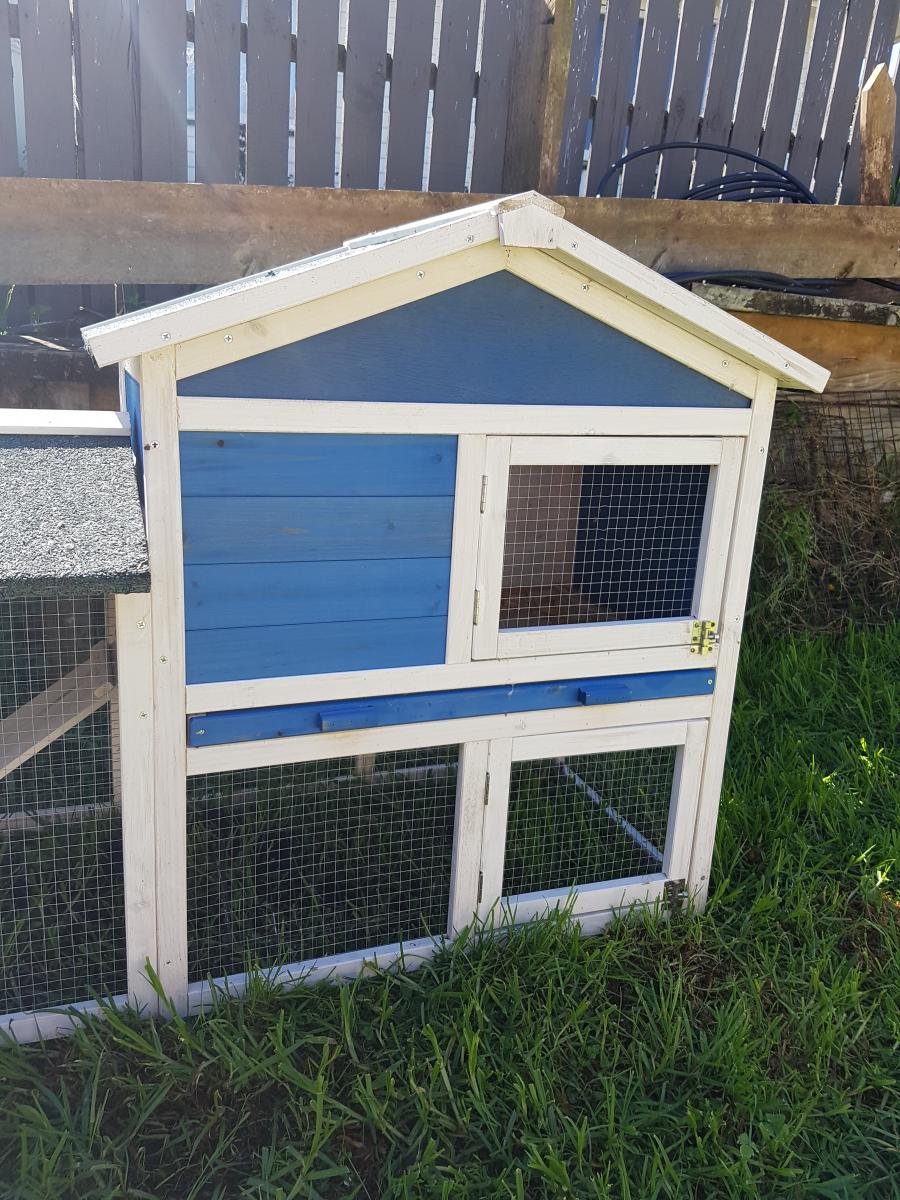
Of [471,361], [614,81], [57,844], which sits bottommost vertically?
[57,844]

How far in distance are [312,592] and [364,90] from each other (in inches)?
88.1

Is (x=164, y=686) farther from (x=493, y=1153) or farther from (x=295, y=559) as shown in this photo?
(x=493, y=1153)

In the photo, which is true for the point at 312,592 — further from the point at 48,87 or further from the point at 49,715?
the point at 48,87

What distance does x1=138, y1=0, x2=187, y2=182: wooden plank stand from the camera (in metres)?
3.22

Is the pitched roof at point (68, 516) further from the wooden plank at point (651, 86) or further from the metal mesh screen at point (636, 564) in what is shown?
the wooden plank at point (651, 86)

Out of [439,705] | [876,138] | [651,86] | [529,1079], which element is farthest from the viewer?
[651,86]

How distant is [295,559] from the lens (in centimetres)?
218

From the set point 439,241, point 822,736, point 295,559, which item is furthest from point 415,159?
point 822,736

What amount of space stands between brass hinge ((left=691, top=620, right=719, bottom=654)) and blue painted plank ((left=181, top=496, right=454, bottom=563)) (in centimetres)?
79

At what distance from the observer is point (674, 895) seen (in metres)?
2.86

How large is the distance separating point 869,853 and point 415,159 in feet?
9.53

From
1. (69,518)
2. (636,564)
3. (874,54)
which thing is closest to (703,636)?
(636,564)

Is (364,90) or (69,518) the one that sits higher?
(364,90)

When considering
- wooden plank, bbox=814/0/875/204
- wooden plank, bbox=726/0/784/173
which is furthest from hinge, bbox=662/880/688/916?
wooden plank, bbox=814/0/875/204
